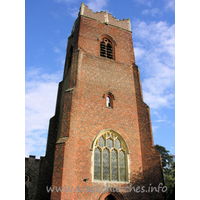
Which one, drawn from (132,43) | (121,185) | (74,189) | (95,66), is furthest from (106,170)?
(132,43)

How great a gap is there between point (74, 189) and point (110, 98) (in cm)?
698

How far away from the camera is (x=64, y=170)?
10695mm

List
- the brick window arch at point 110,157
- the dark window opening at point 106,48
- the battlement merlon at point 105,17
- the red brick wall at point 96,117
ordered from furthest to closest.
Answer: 1. the battlement merlon at point 105,17
2. the dark window opening at point 106,48
3. the brick window arch at point 110,157
4. the red brick wall at point 96,117

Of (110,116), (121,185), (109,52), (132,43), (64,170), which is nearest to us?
(64,170)

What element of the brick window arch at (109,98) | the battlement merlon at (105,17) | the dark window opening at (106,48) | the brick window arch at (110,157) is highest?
the battlement merlon at (105,17)

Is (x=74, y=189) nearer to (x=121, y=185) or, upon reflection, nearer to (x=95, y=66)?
(x=121, y=185)

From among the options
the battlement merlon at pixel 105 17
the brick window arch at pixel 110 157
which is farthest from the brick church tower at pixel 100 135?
the battlement merlon at pixel 105 17

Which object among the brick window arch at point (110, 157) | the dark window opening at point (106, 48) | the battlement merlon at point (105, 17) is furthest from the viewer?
the battlement merlon at point (105, 17)

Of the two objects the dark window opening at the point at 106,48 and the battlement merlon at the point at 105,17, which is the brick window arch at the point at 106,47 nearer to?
the dark window opening at the point at 106,48

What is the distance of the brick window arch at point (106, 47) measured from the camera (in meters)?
17.5

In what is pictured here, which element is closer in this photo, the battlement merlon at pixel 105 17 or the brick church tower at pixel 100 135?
the brick church tower at pixel 100 135

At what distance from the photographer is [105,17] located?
19.7 m

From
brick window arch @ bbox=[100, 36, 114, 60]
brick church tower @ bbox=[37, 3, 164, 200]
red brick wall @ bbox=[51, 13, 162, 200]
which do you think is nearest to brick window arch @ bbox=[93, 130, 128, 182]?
brick church tower @ bbox=[37, 3, 164, 200]

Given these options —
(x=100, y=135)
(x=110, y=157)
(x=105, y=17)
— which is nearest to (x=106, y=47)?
(x=105, y=17)
